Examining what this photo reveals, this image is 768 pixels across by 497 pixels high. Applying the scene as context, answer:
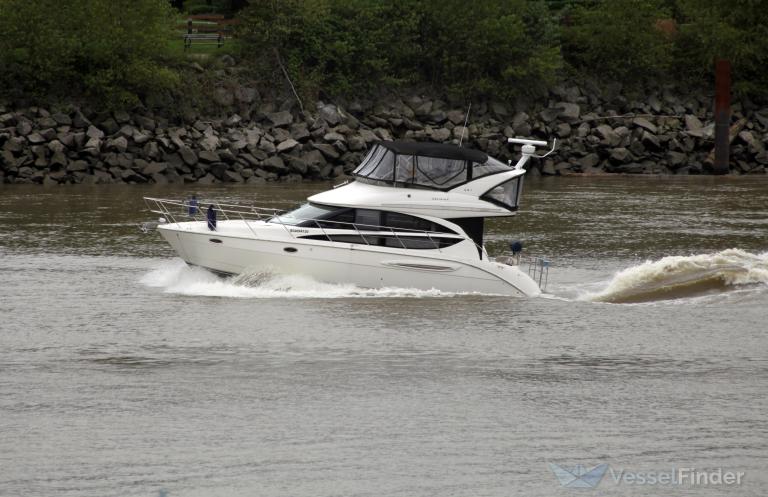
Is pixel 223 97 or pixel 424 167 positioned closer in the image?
pixel 424 167

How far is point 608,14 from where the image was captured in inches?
2379

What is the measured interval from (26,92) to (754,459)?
4215 cm

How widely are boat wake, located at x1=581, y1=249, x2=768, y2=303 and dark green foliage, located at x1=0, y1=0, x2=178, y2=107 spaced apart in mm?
30141

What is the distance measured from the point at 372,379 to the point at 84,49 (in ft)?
125

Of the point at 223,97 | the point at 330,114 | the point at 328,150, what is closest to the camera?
the point at 328,150

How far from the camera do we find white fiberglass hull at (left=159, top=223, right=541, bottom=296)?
69.6ft

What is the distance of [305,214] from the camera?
71.4 ft

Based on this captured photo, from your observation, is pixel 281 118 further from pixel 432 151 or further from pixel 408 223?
pixel 408 223

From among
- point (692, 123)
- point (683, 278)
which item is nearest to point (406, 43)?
point (692, 123)

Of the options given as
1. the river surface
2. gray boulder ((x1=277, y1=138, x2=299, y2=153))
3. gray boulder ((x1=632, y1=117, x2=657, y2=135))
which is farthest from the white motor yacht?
gray boulder ((x1=632, y1=117, x2=657, y2=135))

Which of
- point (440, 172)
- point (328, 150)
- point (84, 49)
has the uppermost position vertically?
point (84, 49)

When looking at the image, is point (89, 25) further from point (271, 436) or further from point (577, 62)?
point (271, 436)

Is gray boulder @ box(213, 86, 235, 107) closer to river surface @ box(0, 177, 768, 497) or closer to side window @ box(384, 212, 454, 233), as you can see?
river surface @ box(0, 177, 768, 497)

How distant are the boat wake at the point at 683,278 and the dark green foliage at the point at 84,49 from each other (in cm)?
3014
